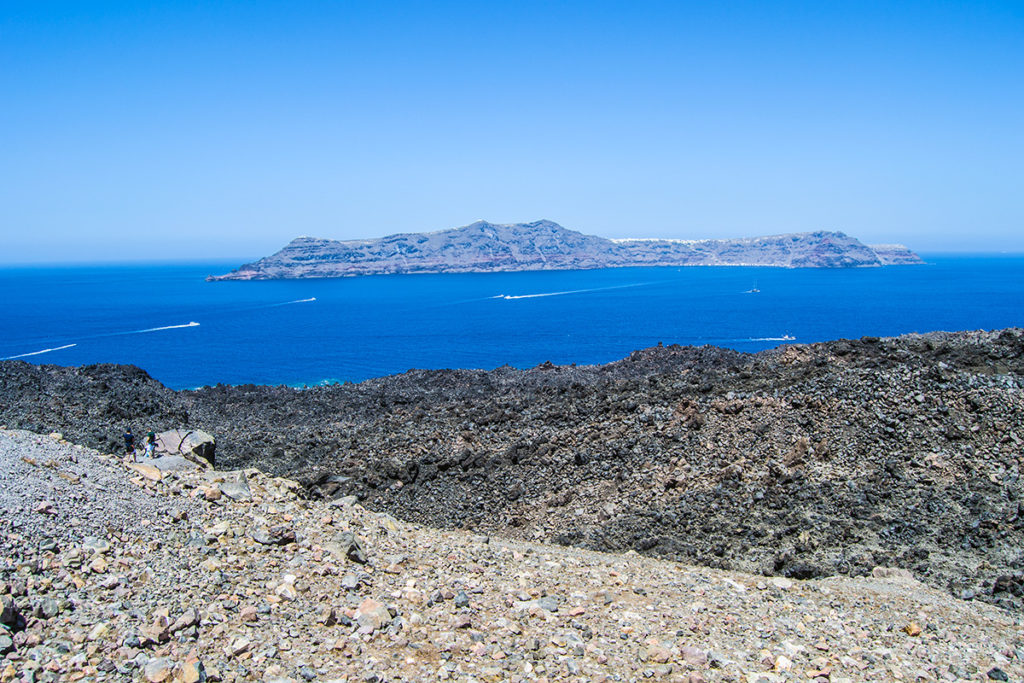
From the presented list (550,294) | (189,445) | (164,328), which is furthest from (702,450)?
(550,294)

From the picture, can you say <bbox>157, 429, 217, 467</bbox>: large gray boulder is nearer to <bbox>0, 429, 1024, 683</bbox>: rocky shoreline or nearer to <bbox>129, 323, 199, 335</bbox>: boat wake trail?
<bbox>0, 429, 1024, 683</bbox>: rocky shoreline

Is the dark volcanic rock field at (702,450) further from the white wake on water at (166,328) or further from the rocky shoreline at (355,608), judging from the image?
the white wake on water at (166,328)

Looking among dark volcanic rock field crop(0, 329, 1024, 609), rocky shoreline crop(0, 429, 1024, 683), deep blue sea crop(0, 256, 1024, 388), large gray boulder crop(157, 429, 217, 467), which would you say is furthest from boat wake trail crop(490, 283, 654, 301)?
rocky shoreline crop(0, 429, 1024, 683)

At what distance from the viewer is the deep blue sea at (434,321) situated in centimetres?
6400

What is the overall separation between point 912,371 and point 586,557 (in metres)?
11.3

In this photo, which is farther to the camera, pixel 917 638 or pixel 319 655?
pixel 917 638

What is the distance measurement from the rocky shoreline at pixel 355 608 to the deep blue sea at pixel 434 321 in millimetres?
45044

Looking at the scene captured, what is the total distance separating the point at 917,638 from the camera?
9.48 meters

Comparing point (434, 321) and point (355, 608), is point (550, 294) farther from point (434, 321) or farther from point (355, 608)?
point (355, 608)

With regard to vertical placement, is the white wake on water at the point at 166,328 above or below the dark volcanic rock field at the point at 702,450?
below

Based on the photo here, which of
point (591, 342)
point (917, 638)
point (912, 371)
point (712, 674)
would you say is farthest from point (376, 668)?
point (591, 342)

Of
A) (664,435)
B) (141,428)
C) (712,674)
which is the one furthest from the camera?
(141,428)

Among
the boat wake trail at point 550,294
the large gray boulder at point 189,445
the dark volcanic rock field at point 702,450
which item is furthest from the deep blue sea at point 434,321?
the large gray boulder at point 189,445

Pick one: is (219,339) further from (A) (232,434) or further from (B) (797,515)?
(B) (797,515)
